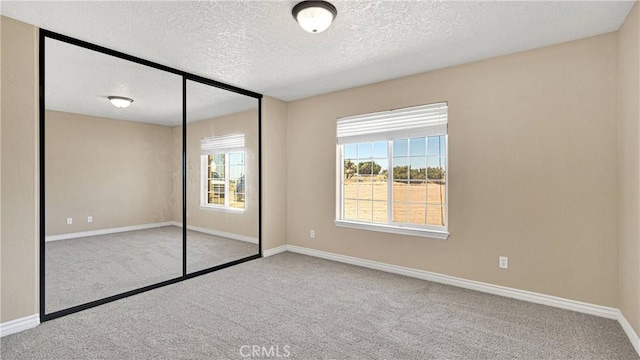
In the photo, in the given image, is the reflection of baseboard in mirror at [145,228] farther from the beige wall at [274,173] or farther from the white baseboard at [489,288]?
the white baseboard at [489,288]

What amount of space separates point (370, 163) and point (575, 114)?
225 cm

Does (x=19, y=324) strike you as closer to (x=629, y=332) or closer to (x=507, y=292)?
(x=507, y=292)

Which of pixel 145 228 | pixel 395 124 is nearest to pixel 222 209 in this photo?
pixel 145 228

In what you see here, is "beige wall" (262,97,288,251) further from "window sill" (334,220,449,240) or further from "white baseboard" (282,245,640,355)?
"window sill" (334,220,449,240)

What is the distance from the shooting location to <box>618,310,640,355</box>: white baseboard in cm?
212

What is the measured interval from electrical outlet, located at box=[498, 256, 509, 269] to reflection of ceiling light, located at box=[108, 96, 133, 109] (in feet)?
14.6

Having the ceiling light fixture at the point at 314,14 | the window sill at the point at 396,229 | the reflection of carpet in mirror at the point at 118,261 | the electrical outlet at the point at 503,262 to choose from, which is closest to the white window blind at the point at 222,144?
the reflection of carpet in mirror at the point at 118,261

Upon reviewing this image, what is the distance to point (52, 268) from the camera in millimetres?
2684

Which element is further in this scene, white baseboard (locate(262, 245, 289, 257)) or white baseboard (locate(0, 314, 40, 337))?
white baseboard (locate(262, 245, 289, 257))


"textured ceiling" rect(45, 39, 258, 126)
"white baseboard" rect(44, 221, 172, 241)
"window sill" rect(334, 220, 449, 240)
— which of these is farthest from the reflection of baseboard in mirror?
"window sill" rect(334, 220, 449, 240)

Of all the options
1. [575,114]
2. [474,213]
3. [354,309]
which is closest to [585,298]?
[474,213]

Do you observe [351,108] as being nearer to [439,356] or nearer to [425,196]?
[425,196]

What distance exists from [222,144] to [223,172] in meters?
0.40

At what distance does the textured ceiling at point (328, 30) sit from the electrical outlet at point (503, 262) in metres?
2.13
